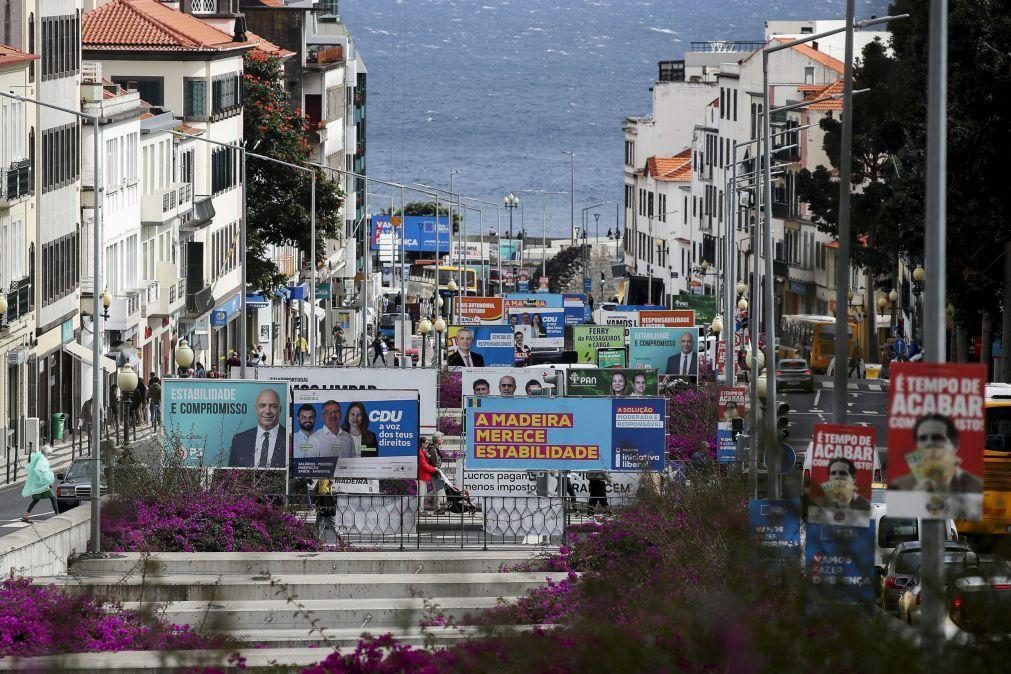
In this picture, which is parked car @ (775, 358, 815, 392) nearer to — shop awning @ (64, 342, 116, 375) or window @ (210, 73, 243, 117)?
shop awning @ (64, 342, 116, 375)

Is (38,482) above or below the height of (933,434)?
below

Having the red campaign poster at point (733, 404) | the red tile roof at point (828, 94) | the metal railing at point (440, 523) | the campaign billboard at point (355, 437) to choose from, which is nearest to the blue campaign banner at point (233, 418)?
the campaign billboard at point (355, 437)

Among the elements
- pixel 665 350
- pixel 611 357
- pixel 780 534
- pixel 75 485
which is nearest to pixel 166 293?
pixel 611 357

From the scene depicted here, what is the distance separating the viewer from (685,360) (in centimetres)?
5194

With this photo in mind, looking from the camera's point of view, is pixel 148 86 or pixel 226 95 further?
pixel 226 95

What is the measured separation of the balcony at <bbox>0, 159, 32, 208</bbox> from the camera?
53219mm

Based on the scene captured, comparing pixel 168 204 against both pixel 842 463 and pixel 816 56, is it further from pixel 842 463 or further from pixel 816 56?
pixel 842 463

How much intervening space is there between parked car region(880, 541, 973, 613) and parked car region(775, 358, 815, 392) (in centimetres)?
3595

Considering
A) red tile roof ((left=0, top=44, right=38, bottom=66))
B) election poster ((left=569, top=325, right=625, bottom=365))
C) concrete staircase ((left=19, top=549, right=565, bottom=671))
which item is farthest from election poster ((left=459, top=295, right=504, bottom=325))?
concrete staircase ((left=19, top=549, right=565, bottom=671))

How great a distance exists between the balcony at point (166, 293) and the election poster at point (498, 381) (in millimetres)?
29718

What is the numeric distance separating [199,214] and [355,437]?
4813cm

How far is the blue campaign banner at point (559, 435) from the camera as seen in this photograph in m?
30.0

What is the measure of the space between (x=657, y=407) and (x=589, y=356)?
2357 cm

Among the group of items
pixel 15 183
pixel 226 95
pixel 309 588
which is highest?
pixel 226 95
